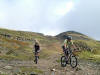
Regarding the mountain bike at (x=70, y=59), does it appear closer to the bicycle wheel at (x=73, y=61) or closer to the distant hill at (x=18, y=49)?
the bicycle wheel at (x=73, y=61)

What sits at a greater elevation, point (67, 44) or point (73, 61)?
point (67, 44)

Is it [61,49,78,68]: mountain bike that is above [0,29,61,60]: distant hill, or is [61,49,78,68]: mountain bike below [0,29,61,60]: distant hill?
below

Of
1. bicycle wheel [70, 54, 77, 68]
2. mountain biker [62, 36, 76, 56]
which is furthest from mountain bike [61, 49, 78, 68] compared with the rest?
mountain biker [62, 36, 76, 56]

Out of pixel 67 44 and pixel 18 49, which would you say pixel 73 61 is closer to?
pixel 67 44

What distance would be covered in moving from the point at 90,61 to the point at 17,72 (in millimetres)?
12780

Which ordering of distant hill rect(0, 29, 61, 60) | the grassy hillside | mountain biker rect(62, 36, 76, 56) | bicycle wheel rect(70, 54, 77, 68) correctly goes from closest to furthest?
1. mountain biker rect(62, 36, 76, 56)
2. bicycle wheel rect(70, 54, 77, 68)
3. the grassy hillside
4. distant hill rect(0, 29, 61, 60)

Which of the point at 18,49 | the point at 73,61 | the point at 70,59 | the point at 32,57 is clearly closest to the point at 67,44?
the point at 70,59

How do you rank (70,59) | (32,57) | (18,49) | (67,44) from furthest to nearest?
(18,49) → (32,57) → (70,59) → (67,44)

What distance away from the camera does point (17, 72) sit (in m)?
25.3

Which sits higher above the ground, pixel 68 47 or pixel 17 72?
pixel 68 47

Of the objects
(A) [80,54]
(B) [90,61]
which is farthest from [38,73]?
(A) [80,54]

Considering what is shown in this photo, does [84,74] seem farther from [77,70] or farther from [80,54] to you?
[80,54]

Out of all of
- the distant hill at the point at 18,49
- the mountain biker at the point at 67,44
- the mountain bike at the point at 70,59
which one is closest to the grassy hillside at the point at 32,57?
the distant hill at the point at 18,49

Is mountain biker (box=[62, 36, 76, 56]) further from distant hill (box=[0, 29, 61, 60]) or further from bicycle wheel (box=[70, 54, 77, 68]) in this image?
distant hill (box=[0, 29, 61, 60])
